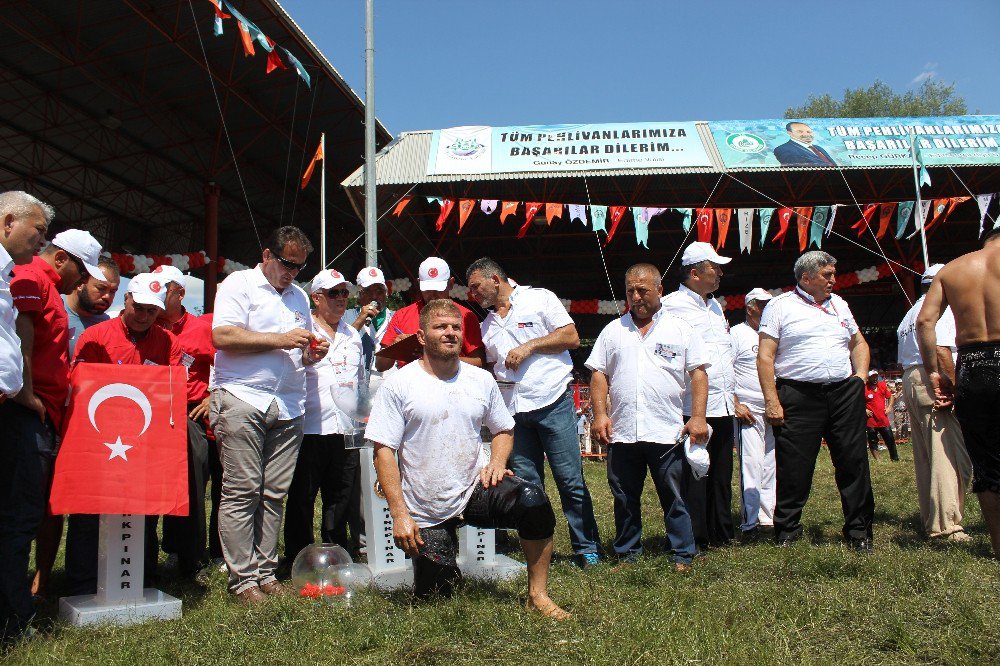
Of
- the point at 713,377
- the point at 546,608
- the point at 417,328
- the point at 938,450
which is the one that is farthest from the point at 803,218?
the point at 546,608

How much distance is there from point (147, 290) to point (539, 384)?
2.40m

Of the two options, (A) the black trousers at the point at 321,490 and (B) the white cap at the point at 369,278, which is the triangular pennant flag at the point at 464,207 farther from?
(A) the black trousers at the point at 321,490

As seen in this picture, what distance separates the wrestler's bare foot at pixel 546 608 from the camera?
322 centimetres

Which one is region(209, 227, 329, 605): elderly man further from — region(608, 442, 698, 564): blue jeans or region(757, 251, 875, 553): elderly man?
region(757, 251, 875, 553): elderly man

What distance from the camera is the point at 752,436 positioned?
6121 millimetres

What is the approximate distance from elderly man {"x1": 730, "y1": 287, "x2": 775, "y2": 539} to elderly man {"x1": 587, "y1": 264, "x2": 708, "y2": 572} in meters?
1.33

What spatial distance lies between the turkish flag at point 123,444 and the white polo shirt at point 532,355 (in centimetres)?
193

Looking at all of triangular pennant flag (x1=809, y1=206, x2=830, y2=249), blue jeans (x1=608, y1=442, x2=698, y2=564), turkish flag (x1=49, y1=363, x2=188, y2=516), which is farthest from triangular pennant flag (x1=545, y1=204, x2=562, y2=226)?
turkish flag (x1=49, y1=363, x2=188, y2=516)

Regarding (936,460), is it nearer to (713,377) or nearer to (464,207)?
(713,377)

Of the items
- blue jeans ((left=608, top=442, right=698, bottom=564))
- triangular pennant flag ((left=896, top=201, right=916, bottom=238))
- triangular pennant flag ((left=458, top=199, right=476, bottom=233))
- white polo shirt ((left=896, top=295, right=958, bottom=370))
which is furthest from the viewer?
triangular pennant flag ((left=896, top=201, right=916, bottom=238))

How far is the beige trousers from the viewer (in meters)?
5.13

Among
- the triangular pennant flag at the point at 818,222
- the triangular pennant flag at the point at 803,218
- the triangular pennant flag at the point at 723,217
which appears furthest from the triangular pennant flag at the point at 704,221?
the triangular pennant flag at the point at 818,222

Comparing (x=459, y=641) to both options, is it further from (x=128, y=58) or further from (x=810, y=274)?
(x=128, y=58)

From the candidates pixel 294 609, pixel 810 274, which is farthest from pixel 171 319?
pixel 810 274
